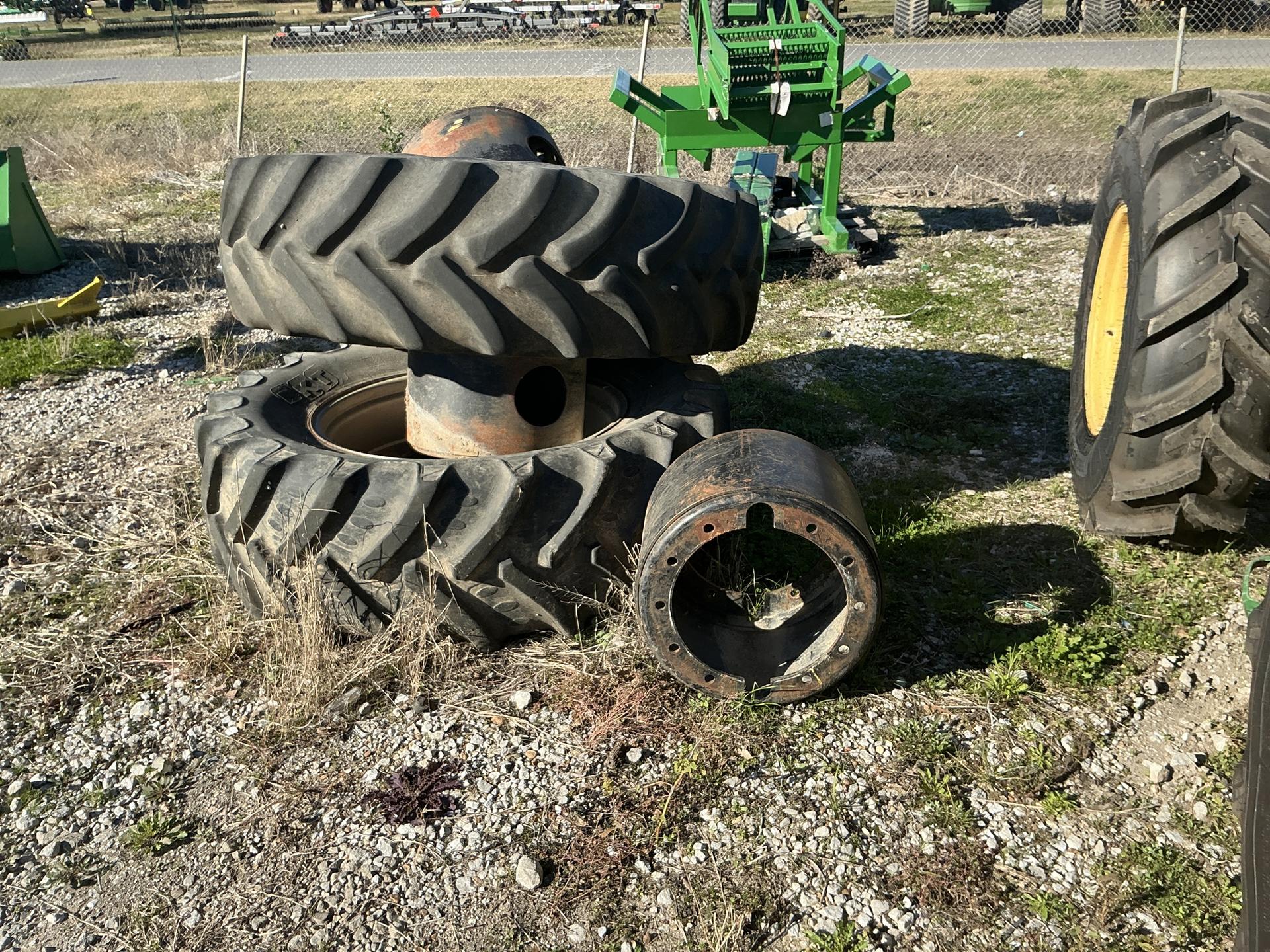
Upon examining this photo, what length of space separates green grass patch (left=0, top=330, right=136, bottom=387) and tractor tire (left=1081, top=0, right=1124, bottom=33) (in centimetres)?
1921

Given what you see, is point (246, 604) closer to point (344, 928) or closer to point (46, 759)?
point (46, 759)

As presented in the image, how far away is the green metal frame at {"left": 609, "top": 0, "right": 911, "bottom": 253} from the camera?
7.44 meters

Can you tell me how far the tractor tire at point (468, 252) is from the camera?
2.93 metres

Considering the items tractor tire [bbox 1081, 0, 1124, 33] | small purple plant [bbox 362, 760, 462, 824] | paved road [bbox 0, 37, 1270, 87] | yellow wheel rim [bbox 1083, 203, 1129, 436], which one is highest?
tractor tire [bbox 1081, 0, 1124, 33]

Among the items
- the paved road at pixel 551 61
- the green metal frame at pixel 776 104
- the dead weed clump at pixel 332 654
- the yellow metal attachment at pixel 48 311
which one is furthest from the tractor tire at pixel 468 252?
the paved road at pixel 551 61

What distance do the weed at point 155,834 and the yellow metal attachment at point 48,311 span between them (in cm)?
511

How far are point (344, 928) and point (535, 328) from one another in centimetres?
178

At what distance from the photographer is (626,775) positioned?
2705 millimetres

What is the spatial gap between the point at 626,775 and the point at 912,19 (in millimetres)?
20656

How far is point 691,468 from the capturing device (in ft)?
9.77

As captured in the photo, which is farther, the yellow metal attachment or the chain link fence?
the chain link fence

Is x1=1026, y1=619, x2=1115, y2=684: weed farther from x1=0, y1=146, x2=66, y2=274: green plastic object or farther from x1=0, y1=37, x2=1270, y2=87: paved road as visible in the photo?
x1=0, y1=37, x2=1270, y2=87: paved road

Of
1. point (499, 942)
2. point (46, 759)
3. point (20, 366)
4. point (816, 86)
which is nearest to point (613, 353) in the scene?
point (499, 942)

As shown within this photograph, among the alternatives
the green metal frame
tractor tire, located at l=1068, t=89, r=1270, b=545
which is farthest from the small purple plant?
the green metal frame
